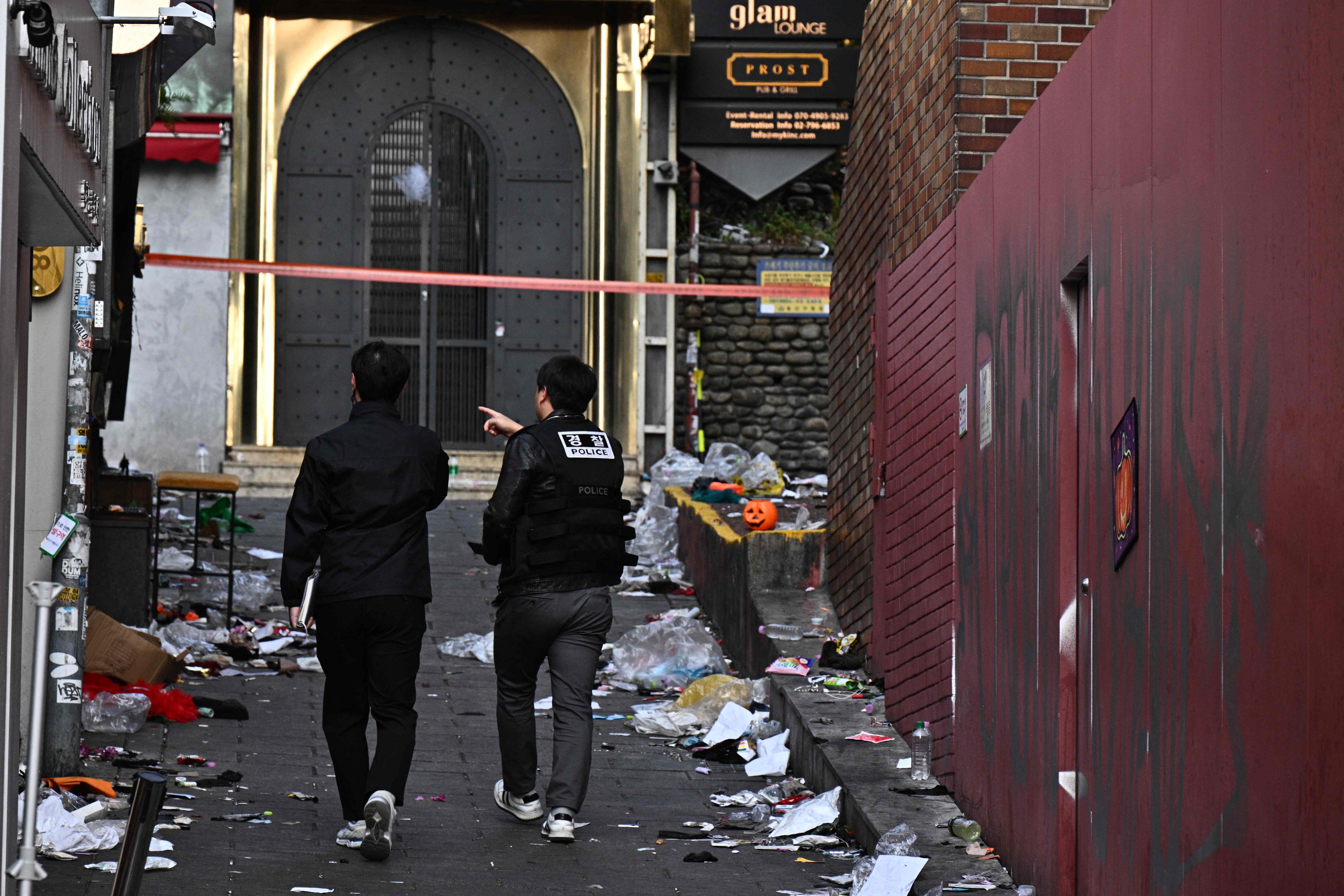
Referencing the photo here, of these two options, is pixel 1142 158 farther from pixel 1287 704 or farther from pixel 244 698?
pixel 244 698

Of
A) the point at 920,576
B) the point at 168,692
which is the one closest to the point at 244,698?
the point at 168,692

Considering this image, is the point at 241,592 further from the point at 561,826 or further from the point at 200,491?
the point at 561,826

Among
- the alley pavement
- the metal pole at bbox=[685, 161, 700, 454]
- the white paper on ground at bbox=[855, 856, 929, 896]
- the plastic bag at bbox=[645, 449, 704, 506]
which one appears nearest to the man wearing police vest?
the alley pavement

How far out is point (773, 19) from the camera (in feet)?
59.3

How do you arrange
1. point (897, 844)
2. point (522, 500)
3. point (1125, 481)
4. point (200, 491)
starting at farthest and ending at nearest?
point (200, 491)
point (522, 500)
point (897, 844)
point (1125, 481)

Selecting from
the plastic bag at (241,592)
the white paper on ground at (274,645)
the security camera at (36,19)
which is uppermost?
the security camera at (36,19)

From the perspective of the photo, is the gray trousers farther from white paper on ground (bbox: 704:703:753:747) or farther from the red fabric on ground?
the red fabric on ground

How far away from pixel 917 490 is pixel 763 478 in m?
6.24

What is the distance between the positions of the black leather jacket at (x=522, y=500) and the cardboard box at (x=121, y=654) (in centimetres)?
272

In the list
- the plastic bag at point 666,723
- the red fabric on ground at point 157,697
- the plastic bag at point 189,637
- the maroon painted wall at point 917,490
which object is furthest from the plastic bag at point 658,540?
the red fabric on ground at point 157,697

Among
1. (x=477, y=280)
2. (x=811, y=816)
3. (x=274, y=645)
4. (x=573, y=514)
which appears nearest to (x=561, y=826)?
(x=811, y=816)

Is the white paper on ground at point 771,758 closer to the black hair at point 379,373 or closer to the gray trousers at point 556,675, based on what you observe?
the gray trousers at point 556,675

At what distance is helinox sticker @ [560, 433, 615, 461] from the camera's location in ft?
21.3

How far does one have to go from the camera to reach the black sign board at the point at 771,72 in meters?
18.1
